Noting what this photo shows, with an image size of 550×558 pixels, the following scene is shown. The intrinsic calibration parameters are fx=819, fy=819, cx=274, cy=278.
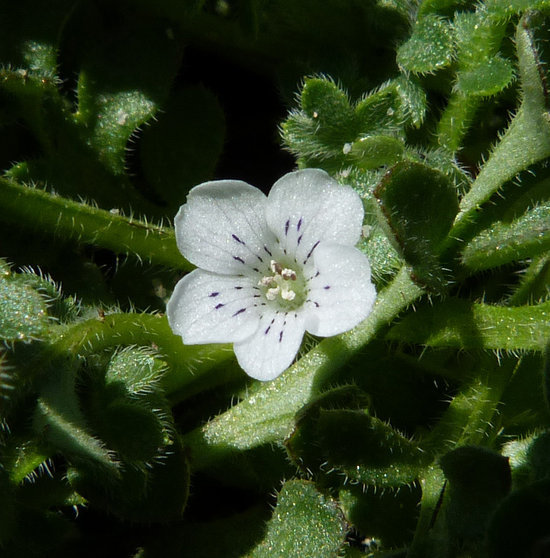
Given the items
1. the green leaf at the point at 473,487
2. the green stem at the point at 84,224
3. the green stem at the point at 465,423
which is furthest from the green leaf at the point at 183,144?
the green leaf at the point at 473,487

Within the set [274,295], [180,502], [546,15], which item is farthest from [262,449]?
[546,15]

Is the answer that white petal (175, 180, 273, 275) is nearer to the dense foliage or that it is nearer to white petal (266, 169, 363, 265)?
white petal (266, 169, 363, 265)

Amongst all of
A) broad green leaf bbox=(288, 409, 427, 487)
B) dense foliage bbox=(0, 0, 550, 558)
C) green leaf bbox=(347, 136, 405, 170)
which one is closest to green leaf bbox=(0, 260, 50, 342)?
dense foliage bbox=(0, 0, 550, 558)

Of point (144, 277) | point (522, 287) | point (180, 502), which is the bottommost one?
point (180, 502)

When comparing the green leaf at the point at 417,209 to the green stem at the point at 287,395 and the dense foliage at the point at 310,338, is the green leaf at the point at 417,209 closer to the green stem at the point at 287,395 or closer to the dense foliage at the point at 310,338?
the dense foliage at the point at 310,338

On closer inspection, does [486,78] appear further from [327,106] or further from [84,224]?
[84,224]

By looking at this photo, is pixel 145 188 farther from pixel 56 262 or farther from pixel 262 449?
pixel 262 449

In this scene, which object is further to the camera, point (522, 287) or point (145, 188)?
point (145, 188)
